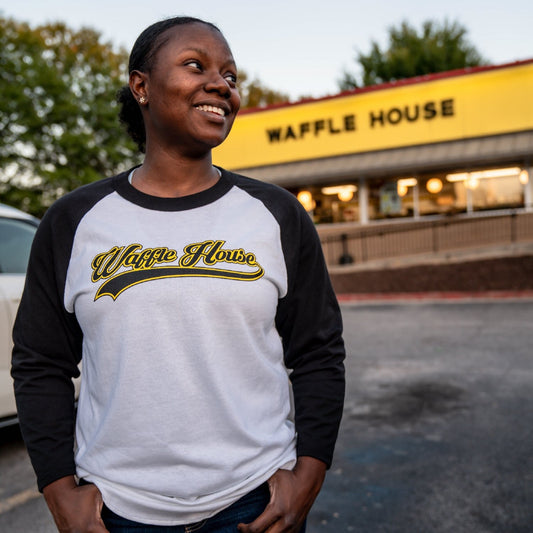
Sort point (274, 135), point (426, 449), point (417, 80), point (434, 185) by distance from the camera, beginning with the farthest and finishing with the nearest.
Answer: point (274, 135) → point (434, 185) → point (417, 80) → point (426, 449)

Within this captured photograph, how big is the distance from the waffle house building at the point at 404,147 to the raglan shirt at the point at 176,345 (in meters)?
16.1

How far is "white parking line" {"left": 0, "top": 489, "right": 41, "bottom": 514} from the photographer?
148 inches

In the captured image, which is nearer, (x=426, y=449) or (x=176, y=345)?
(x=176, y=345)

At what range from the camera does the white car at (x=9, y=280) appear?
14.1 ft

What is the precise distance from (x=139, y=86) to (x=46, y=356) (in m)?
0.81

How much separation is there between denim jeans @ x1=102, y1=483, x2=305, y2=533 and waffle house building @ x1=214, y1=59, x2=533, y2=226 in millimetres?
16337

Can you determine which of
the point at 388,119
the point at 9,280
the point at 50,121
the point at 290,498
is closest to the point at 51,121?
the point at 50,121

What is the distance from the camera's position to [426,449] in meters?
4.52

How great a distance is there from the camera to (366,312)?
41.4 feet

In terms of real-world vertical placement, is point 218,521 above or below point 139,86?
Answer: below

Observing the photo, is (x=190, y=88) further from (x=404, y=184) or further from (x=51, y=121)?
(x=51, y=121)

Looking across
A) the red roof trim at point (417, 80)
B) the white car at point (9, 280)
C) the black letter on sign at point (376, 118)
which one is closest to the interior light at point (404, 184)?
the black letter on sign at point (376, 118)

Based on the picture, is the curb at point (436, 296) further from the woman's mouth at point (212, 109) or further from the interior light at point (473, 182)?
the woman's mouth at point (212, 109)

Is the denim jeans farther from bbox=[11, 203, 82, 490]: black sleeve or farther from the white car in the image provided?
the white car
